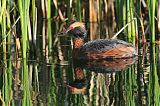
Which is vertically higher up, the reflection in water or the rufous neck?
the rufous neck

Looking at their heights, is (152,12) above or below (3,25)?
above

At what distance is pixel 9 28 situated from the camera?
1126 cm

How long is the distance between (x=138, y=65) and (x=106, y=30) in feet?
13.5

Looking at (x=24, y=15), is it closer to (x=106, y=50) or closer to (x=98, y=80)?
(x=106, y=50)

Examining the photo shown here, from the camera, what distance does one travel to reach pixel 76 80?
9523 mm

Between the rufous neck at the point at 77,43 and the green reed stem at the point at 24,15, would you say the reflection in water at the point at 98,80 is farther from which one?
the green reed stem at the point at 24,15

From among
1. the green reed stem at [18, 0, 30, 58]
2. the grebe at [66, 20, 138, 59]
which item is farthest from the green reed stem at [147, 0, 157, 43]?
the green reed stem at [18, 0, 30, 58]

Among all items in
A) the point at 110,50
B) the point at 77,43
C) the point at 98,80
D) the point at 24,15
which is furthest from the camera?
the point at 77,43

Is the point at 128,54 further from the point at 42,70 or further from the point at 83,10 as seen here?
the point at 83,10

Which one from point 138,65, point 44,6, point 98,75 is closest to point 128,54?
point 138,65

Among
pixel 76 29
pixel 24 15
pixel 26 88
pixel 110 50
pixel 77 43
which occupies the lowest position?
pixel 26 88

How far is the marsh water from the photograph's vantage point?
805 centimetres

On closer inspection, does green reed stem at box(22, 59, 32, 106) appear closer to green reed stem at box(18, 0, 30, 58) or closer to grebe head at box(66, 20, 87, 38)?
green reed stem at box(18, 0, 30, 58)

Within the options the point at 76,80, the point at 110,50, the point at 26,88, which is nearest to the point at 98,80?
the point at 76,80
